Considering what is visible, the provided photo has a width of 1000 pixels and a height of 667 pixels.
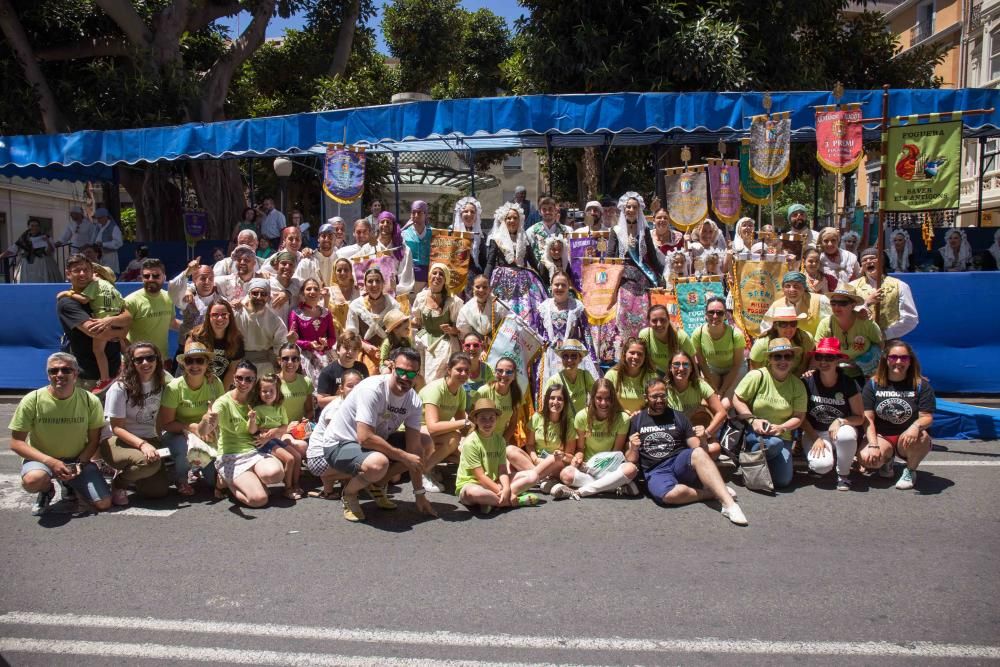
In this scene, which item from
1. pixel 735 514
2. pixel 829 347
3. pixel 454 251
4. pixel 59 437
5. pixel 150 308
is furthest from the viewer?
pixel 454 251

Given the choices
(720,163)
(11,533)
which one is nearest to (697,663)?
(11,533)

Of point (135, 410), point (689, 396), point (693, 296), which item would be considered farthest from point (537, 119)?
point (135, 410)

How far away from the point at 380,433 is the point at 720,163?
634cm

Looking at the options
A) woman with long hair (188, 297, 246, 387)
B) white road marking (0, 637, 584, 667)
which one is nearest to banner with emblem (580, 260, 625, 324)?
woman with long hair (188, 297, 246, 387)

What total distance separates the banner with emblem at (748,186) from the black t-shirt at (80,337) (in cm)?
818

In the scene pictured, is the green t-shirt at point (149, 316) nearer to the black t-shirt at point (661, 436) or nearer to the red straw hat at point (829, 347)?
the black t-shirt at point (661, 436)

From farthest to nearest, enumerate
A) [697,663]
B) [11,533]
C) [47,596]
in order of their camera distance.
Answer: [11,533], [47,596], [697,663]

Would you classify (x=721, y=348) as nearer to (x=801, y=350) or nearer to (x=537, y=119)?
(x=801, y=350)

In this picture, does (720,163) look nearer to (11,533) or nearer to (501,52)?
(11,533)

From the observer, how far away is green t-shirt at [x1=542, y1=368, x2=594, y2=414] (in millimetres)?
6066

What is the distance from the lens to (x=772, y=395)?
604 cm

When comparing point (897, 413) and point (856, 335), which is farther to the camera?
point (856, 335)

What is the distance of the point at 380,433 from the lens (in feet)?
18.0

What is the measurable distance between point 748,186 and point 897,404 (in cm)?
544
